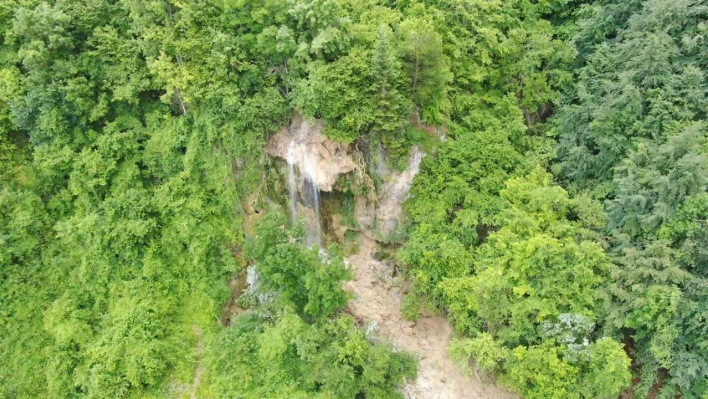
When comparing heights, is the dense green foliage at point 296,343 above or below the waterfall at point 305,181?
below

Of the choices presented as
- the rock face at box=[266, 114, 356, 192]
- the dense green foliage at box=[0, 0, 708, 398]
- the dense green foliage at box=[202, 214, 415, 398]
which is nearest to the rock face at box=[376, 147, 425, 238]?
the dense green foliage at box=[0, 0, 708, 398]

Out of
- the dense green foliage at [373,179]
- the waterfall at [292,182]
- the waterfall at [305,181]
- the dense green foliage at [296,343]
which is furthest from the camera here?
the waterfall at [292,182]

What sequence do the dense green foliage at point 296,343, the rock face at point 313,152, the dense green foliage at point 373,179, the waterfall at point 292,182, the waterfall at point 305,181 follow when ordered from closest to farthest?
the dense green foliage at point 373,179
the dense green foliage at point 296,343
the rock face at point 313,152
the waterfall at point 305,181
the waterfall at point 292,182

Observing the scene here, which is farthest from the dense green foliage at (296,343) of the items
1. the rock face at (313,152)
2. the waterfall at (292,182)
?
the rock face at (313,152)

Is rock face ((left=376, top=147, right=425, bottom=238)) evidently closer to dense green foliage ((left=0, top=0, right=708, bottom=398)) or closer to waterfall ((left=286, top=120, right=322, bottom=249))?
dense green foliage ((left=0, top=0, right=708, bottom=398))

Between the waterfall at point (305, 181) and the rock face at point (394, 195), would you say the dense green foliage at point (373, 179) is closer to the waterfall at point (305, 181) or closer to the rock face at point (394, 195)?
the rock face at point (394, 195)

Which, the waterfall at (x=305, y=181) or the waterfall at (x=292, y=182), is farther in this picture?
the waterfall at (x=292, y=182)

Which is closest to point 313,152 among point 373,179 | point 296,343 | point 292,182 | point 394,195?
point 292,182

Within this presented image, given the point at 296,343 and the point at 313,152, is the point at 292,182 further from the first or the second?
the point at 296,343

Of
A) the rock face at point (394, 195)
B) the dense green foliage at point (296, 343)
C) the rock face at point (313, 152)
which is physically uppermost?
the rock face at point (313, 152)
